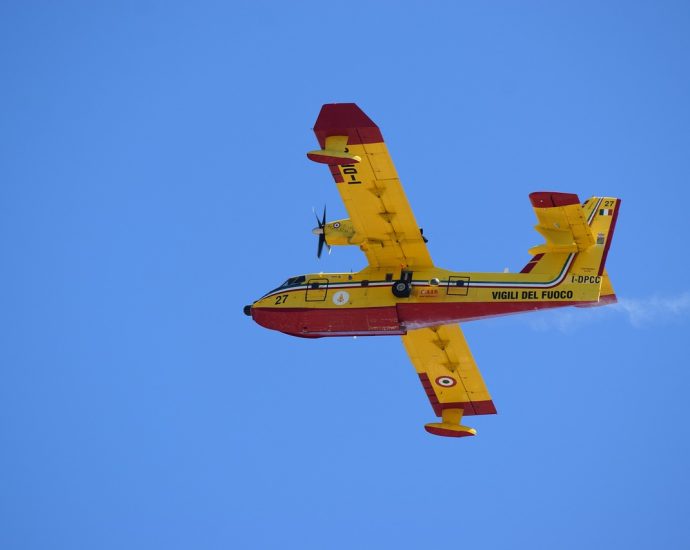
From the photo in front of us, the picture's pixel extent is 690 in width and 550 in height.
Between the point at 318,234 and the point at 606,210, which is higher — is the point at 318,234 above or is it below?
above

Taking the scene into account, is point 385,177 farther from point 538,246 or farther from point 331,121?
point 538,246

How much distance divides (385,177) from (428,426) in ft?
36.1

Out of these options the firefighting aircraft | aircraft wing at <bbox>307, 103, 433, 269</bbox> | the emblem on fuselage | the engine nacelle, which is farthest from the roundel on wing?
the engine nacelle

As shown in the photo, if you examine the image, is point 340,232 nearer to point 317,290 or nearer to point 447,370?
point 317,290

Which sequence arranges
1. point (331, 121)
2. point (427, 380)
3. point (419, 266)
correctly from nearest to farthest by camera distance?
1. point (331, 121)
2. point (419, 266)
3. point (427, 380)

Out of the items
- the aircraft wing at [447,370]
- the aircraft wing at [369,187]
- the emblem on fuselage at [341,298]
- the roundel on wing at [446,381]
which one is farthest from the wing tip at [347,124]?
the roundel on wing at [446,381]

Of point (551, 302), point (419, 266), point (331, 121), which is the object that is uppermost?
point (331, 121)

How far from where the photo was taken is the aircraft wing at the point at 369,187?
3684 centimetres

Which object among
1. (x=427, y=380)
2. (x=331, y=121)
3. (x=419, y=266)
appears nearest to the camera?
(x=331, y=121)

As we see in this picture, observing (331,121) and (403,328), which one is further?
(403,328)

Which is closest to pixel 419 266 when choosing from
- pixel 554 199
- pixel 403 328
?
pixel 403 328

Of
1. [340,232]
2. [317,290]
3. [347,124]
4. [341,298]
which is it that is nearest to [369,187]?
[347,124]

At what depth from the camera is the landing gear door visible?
40812mm

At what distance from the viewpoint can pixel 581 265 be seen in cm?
3831
